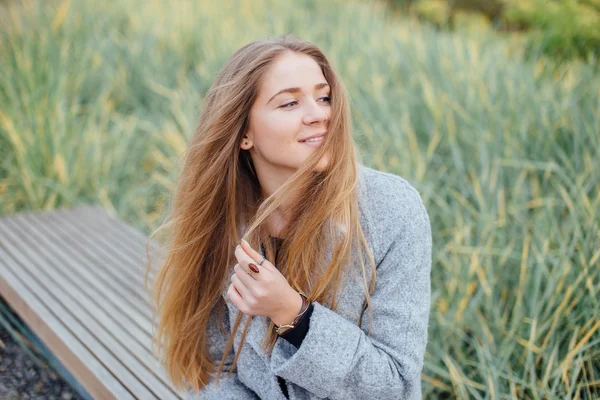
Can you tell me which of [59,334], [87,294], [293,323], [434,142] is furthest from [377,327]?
[434,142]

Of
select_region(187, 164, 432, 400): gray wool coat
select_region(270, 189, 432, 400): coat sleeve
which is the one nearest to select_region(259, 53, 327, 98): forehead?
select_region(187, 164, 432, 400): gray wool coat

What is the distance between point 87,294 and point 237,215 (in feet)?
3.46

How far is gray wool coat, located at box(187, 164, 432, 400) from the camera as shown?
133 centimetres

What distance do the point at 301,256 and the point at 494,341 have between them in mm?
1064

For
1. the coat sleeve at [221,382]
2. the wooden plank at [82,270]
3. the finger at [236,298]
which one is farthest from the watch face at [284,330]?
the wooden plank at [82,270]

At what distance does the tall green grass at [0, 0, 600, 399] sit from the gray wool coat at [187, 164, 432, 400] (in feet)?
1.73

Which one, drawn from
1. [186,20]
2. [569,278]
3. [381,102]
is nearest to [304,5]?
[186,20]

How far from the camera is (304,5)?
23.1 feet

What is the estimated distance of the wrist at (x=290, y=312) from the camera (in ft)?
4.33

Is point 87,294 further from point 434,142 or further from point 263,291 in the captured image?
point 434,142

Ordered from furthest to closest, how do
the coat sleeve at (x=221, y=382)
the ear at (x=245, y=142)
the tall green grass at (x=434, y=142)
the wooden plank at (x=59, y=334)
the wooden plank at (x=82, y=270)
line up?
the wooden plank at (x=82, y=270), the tall green grass at (x=434, y=142), the wooden plank at (x=59, y=334), the coat sleeve at (x=221, y=382), the ear at (x=245, y=142)

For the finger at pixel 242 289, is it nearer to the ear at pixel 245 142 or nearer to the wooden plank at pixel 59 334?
the ear at pixel 245 142

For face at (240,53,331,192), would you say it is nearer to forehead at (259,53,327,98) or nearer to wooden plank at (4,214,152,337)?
forehead at (259,53,327,98)

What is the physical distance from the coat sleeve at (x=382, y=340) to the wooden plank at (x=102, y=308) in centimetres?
68
